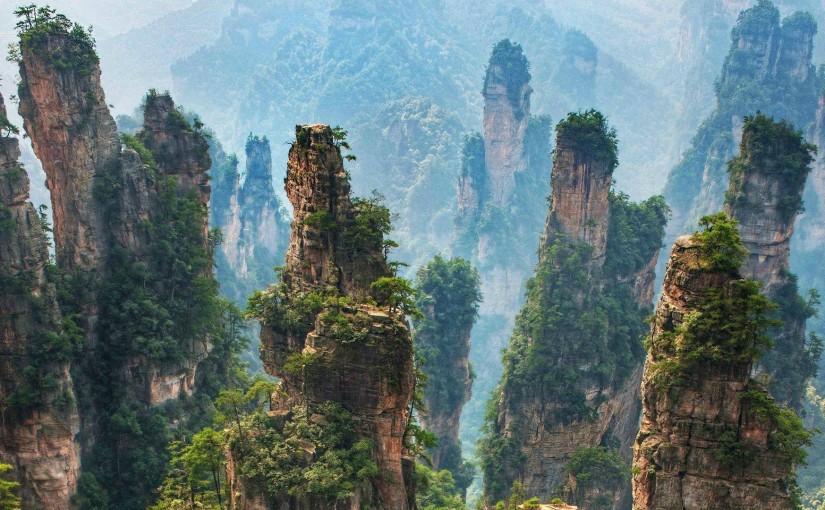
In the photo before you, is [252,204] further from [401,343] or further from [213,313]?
[401,343]

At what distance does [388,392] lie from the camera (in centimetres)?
2598

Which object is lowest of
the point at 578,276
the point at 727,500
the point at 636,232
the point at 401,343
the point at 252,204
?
the point at 727,500

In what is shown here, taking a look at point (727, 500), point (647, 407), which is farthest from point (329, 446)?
point (727, 500)

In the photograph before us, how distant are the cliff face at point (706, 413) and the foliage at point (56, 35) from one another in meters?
27.4

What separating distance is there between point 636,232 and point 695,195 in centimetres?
5173

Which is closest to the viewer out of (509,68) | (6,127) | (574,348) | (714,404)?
(714,404)

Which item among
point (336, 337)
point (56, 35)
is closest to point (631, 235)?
point (336, 337)

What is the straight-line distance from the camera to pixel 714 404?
23109 millimetres

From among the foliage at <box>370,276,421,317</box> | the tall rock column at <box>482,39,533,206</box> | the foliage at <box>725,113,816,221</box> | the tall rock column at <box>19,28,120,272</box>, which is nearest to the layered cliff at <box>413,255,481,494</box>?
the foliage at <box>725,113,816,221</box>

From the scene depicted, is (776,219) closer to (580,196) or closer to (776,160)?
(776,160)

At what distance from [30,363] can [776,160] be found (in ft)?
124

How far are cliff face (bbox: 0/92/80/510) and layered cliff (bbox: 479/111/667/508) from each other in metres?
22.5

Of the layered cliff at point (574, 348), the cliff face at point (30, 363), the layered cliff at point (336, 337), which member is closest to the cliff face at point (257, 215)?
the layered cliff at point (574, 348)

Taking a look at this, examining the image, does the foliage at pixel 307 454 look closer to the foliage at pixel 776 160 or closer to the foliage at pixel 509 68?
the foliage at pixel 776 160
